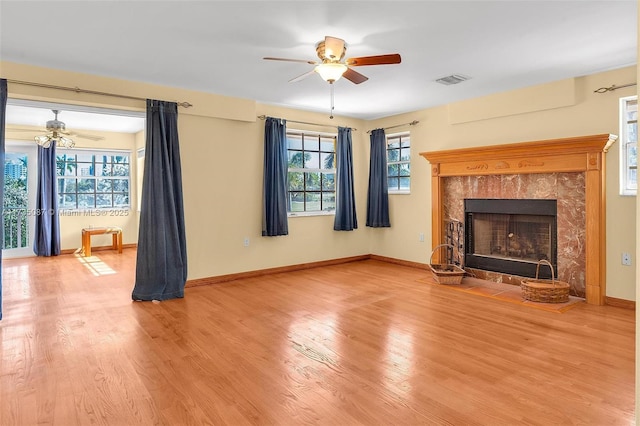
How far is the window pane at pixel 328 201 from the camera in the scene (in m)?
6.55

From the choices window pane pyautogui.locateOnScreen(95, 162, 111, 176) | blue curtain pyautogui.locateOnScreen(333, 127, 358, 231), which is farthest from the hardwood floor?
window pane pyautogui.locateOnScreen(95, 162, 111, 176)

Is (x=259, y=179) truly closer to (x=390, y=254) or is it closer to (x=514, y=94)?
(x=390, y=254)

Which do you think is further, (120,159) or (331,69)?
(120,159)

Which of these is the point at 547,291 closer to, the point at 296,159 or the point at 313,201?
the point at 313,201

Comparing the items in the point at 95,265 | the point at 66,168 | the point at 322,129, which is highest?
the point at 322,129

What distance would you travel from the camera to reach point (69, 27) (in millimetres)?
3051

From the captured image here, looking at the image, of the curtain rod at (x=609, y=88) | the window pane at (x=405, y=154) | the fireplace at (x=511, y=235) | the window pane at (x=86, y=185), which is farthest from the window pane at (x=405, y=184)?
the window pane at (x=86, y=185)

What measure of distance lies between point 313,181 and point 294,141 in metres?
0.73

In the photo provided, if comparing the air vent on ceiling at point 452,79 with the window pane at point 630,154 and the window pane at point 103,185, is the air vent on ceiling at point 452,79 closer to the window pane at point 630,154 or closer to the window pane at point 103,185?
the window pane at point 630,154

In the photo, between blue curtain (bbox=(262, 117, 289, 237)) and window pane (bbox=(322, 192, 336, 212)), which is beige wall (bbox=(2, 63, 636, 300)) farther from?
window pane (bbox=(322, 192, 336, 212))

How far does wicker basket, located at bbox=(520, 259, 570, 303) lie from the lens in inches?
160

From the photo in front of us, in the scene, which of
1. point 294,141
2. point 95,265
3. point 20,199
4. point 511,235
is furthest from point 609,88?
point 20,199

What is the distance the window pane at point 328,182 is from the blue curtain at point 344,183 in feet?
0.54

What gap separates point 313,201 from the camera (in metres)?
6.42
